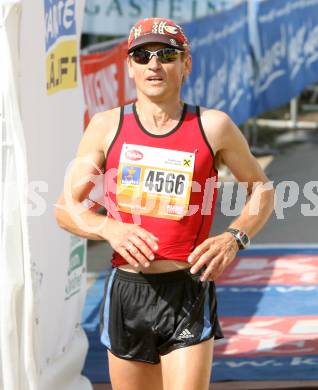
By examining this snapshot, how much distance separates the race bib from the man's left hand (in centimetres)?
25

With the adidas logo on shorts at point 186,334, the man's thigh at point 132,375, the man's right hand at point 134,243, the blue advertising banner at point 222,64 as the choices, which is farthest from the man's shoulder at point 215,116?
the blue advertising banner at point 222,64

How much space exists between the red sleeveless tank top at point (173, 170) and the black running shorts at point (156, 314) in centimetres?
14

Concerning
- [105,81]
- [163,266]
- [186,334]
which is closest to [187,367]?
[186,334]

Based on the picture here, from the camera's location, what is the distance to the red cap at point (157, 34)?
432 centimetres

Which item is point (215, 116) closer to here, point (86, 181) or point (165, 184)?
point (165, 184)

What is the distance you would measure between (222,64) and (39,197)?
9011mm

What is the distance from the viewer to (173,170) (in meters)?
4.38

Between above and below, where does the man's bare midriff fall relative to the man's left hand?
below

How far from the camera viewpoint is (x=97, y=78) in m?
10.5

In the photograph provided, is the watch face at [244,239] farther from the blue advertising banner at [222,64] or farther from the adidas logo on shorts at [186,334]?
the blue advertising banner at [222,64]

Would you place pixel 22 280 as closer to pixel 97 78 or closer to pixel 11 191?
pixel 11 191

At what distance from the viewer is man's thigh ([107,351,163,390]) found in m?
4.48

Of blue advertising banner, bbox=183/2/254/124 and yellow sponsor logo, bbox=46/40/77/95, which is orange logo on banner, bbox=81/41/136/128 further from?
yellow sponsor logo, bbox=46/40/77/95

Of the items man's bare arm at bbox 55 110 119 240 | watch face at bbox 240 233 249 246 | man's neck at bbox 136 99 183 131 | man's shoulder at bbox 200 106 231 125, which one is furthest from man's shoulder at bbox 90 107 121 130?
watch face at bbox 240 233 249 246
